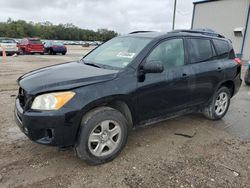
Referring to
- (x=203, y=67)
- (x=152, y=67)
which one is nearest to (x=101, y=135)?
(x=152, y=67)

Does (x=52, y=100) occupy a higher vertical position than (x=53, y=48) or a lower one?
lower

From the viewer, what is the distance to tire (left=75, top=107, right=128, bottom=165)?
109 inches

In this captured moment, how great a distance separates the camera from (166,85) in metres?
3.49

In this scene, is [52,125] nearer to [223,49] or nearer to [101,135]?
[101,135]

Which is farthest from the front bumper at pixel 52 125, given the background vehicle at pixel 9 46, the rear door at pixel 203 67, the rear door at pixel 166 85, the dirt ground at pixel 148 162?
the background vehicle at pixel 9 46

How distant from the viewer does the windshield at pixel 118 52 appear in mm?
3383

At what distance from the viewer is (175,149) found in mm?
3492

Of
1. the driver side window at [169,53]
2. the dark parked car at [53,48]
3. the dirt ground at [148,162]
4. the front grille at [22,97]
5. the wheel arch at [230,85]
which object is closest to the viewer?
the dirt ground at [148,162]

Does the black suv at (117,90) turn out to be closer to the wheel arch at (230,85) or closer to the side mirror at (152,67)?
the side mirror at (152,67)

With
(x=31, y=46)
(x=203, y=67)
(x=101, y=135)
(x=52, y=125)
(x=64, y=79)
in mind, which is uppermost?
(x=31, y=46)

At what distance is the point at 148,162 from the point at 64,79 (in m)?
1.58

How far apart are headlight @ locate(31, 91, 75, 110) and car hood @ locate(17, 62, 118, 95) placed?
72 mm

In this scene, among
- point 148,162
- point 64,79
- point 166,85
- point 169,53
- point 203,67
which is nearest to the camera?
point 64,79

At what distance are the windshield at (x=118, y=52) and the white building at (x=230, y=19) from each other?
2040 centimetres
